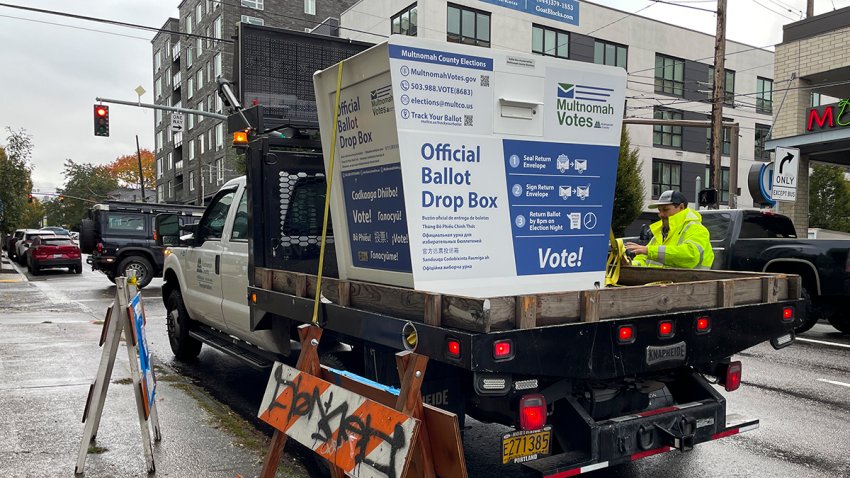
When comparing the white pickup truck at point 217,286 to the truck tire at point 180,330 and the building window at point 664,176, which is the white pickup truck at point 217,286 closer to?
the truck tire at point 180,330

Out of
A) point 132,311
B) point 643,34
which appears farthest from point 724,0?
point 132,311

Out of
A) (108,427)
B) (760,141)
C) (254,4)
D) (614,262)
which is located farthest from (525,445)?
(254,4)

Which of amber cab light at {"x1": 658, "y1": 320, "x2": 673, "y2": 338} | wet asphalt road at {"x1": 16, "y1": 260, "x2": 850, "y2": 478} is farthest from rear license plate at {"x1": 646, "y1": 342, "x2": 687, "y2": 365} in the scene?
wet asphalt road at {"x1": 16, "y1": 260, "x2": 850, "y2": 478}

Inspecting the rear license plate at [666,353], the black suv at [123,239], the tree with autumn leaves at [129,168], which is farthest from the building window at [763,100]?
the tree with autumn leaves at [129,168]

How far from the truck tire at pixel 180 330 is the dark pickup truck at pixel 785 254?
7658 millimetres

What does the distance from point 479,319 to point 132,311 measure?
265 cm

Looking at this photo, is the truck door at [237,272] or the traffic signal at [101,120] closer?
the truck door at [237,272]

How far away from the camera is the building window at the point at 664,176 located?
3859 cm

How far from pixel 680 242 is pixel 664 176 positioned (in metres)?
35.0

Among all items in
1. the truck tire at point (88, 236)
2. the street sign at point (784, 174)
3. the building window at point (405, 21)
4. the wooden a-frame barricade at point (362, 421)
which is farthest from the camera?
the building window at point (405, 21)

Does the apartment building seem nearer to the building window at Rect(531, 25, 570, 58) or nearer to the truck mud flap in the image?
the building window at Rect(531, 25, 570, 58)

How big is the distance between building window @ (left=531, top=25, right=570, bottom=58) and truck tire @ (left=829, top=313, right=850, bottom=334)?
24.4 m

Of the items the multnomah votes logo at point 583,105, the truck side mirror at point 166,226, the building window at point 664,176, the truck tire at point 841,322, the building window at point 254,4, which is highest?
the building window at point 254,4

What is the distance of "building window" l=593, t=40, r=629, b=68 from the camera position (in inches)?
1395
